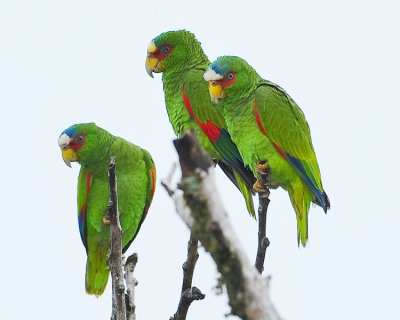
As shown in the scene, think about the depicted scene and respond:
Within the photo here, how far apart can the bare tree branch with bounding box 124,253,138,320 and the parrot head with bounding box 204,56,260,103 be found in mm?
1679

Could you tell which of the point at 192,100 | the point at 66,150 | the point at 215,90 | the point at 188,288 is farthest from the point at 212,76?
the point at 188,288

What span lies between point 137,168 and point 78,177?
642mm

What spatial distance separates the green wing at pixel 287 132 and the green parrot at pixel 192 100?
43cm

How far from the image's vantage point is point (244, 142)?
569 centimetres

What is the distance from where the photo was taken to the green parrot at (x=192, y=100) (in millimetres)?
6109

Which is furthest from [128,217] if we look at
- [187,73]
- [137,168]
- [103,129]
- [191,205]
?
[191,205]

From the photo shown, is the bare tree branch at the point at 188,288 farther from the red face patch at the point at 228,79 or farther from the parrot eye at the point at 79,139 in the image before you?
the parrot eye at the point at 79,139

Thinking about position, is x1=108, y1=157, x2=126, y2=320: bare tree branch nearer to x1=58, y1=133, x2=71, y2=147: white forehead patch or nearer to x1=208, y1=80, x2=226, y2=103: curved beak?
x1=208, y1=80, x2=226, y2=103: curved beak

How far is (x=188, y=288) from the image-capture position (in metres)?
4.14

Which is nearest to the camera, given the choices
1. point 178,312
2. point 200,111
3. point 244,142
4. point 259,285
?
point 259,285

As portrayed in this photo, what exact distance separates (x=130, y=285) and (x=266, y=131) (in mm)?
1953

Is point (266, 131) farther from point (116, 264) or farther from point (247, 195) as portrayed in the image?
point (116, 264)

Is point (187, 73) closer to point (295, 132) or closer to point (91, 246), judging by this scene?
point (295, 132)

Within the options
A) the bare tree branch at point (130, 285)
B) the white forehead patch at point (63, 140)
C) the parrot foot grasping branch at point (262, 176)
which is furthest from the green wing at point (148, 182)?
the bare tree branch at point (130, 285)
